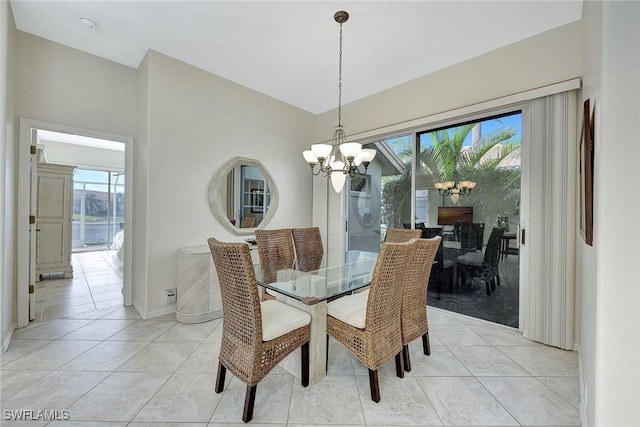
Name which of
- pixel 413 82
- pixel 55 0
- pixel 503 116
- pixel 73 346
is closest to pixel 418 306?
pixel 503 116

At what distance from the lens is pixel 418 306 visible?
7.08 ft

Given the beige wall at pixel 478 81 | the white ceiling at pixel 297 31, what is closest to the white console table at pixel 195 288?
the white ceiling at pixel 297 31

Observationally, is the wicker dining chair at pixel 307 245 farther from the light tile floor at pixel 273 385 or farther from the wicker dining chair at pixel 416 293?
the wicker dining chair at pixel 416 293

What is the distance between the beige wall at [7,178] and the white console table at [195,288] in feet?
4.24

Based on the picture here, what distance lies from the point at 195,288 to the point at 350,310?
1883 millimetres

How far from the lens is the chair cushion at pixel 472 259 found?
10.0 feet

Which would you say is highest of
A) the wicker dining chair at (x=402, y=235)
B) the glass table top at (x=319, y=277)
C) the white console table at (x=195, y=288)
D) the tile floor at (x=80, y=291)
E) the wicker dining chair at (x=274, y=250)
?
the wicker dining chair at (x=402, y=235)

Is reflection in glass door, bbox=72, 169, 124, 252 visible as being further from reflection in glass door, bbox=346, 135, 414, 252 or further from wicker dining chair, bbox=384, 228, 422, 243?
wicker dining chair, bbox=384, 228, 422, 243

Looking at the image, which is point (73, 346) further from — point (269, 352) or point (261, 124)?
point (261, 124)

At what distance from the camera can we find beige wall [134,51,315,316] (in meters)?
→ 2.92

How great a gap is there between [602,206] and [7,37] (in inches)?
163

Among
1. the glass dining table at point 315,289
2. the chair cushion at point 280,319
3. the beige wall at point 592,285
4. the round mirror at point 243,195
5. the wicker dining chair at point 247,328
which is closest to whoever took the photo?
the beige wall at point 592,285

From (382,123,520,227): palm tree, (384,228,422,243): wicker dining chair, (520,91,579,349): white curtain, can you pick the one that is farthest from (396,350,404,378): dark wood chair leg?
(382,123,520,227): palm tree

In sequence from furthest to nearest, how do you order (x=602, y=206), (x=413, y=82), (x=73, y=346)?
(x=413, y=82) → (x=73, y=346) → (x=602, y=206)
